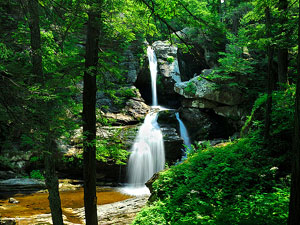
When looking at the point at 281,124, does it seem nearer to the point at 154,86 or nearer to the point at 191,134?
the point at 191,134

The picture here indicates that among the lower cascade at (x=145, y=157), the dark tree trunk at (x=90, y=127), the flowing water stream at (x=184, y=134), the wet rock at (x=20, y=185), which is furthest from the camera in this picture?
the flowing water stream at (x=184, y=134)

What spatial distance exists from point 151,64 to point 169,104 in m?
4.45

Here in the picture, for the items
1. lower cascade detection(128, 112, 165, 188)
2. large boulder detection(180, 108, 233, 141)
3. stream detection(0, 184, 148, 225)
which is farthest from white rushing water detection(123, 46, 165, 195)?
large boulder detection(180, 108, 233, 141)

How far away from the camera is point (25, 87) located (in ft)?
12.2

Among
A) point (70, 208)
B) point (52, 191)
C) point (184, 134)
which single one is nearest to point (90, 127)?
point (52, 191)

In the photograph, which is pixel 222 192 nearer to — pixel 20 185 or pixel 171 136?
pixel 171 136

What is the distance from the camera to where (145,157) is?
1458 centimetres

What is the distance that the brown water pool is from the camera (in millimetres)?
8406

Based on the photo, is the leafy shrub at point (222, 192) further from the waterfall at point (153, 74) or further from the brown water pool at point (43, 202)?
the waterfall at point (153, 74)

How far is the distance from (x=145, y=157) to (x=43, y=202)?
663cm

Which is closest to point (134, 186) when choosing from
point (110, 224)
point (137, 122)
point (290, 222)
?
point (137, 122)

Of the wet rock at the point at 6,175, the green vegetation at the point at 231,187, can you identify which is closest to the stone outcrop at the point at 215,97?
the green vegetation at the point at 231,187

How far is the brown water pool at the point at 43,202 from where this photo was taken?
8.41 metres

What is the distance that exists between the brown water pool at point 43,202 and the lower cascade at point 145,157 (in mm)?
1986
